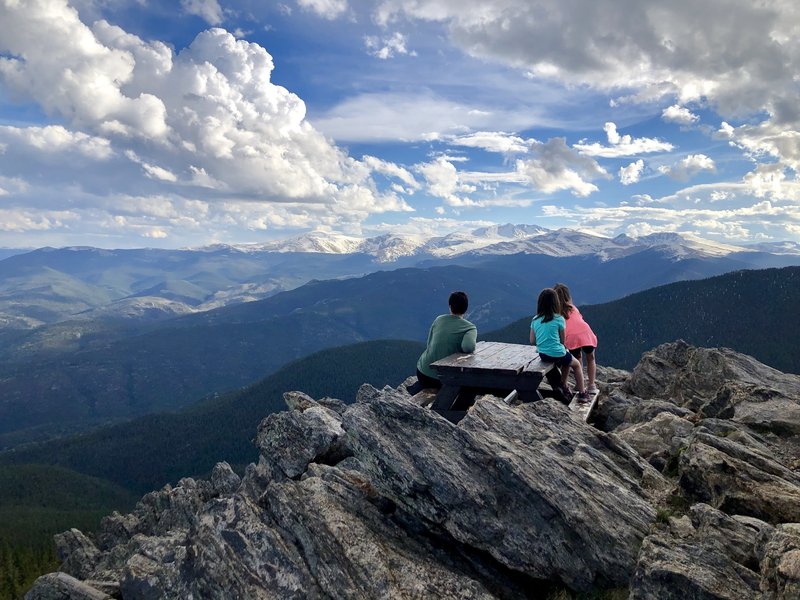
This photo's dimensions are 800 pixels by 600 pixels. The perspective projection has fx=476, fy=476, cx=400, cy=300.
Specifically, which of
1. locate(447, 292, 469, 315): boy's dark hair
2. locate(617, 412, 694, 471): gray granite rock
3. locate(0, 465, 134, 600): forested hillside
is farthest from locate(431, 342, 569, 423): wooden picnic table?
locate(0, 465, 134, 600): forested hillside

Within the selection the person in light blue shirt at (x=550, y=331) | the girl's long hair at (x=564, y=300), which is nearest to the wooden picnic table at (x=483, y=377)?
the person in light blue shirt at (x=550, y=331)

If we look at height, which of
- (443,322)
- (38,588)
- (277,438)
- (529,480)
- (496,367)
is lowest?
(38,588)

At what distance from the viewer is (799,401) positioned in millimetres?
21312

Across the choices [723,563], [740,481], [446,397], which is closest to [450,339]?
[446,397]

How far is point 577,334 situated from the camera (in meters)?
23.2

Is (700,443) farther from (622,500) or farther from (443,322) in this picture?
(443,322)

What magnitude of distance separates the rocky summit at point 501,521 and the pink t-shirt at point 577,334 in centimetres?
635

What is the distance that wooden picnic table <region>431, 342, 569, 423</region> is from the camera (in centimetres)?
1894

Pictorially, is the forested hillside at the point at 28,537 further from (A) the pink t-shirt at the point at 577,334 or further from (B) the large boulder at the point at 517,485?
(A) the pink t-shirt at the point at 577,334

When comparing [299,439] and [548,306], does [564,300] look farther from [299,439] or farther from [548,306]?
[299,439]

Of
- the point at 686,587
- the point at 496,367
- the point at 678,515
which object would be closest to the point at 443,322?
the point at 496,367

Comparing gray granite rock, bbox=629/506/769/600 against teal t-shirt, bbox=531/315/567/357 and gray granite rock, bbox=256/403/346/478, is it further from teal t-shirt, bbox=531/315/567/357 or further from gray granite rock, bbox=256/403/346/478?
gray granite rock, bbox=256/403/346/478

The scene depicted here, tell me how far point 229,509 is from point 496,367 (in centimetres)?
1054

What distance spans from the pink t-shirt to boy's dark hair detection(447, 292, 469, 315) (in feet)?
20.1
